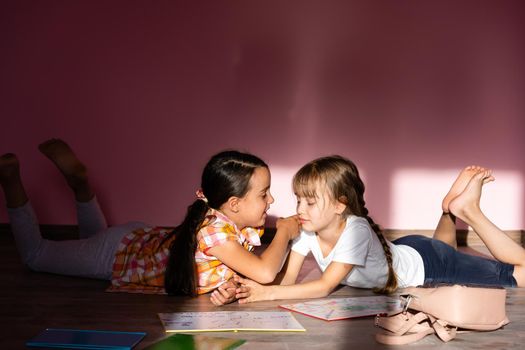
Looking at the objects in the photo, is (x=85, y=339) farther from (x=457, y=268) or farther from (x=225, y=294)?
(x=457, y=268)

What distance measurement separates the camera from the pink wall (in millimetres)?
4211

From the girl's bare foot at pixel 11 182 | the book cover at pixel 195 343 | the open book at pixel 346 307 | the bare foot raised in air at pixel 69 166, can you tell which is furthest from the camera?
the bare foot raised in air at pixel 69 166

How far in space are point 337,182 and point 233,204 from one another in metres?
0.39

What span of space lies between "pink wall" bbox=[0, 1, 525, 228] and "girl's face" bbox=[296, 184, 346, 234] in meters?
1.58

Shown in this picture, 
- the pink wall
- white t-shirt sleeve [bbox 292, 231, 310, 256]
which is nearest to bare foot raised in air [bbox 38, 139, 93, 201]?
the pink wall

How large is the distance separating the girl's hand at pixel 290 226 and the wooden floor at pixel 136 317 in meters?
0.28

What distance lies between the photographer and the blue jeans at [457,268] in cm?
289

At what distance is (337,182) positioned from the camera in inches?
105

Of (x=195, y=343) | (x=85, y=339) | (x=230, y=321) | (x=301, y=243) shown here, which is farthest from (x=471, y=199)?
(x=85, y=339)

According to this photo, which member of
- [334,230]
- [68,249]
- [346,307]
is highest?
[334,230]

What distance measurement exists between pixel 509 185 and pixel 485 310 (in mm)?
2310

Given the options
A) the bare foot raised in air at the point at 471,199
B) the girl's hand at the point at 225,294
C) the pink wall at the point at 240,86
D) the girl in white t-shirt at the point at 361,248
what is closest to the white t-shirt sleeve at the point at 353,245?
the girl in white t-shirt at the point at 361,248

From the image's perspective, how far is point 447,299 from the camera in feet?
7.02

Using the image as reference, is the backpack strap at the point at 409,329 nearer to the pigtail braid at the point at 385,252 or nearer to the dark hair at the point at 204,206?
the pigtail braid at the point at 385,252
